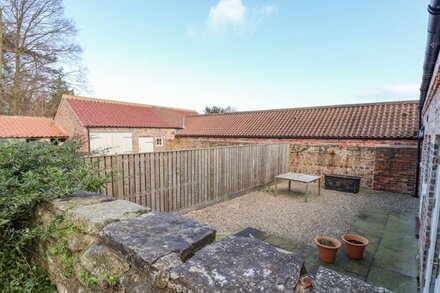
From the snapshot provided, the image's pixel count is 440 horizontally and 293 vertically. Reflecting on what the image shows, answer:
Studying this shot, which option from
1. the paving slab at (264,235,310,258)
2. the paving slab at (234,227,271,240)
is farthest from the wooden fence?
the paving slab at (264,235,310,258)

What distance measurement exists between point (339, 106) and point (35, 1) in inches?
791

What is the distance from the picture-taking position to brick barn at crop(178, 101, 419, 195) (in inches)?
320

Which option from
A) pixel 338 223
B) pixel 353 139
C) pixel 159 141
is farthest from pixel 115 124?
pixel 338 223

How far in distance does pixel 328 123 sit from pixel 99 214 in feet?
35.8

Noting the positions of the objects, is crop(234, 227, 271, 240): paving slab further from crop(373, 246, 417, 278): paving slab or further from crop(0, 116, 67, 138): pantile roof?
crop(0, 116, 67, 138): pantile roof

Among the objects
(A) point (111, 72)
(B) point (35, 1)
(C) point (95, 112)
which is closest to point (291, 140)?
(A) point (111, 72)

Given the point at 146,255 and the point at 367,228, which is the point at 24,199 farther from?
the point at 367,228

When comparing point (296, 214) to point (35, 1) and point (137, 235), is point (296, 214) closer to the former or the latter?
point (137, 235)

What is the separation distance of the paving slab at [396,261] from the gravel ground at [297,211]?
927mm

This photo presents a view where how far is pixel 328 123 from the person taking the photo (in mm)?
10469

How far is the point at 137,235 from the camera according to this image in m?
1.38

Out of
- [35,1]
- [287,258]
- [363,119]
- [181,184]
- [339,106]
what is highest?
[35,1]

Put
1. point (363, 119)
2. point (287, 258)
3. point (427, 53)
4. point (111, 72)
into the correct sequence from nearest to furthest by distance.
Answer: point (287, 258) < point (427, 53) < point (363, 119) < point (111, 72)

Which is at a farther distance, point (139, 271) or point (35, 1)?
point (35, 1)
